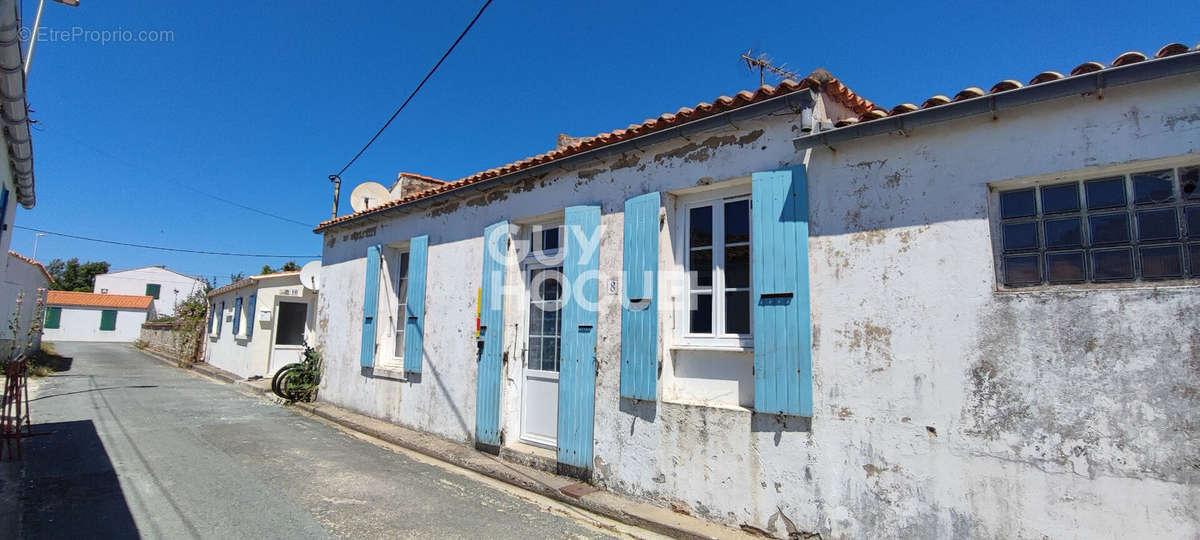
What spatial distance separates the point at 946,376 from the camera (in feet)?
11.2

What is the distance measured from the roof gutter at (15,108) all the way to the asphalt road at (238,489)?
3.12 meters

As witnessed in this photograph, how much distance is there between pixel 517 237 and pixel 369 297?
3.38 m

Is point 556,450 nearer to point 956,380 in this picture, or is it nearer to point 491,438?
point 491,438

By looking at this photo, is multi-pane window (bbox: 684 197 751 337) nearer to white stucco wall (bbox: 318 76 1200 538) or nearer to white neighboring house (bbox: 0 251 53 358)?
white stucco wall (bbox: 318 76 1200 538)

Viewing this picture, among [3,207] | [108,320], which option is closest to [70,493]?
[3,207]

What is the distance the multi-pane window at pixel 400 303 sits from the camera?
Answer: 853cm

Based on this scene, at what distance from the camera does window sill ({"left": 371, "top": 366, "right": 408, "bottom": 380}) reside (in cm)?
794

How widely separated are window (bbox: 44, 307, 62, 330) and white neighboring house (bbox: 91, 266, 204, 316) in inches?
413

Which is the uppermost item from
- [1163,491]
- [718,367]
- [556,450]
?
[718,367]

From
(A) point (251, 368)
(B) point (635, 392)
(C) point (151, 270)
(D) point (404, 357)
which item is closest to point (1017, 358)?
(B) point (635, 392)

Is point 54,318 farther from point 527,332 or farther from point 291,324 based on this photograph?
point 527,332

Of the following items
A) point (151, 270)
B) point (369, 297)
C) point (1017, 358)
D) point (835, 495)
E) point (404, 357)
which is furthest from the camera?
point (151, 270)

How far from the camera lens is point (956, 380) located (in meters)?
3.38

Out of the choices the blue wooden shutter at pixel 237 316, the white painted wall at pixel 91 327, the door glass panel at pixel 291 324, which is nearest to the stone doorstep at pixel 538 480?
the door glass panel at pixel 291 324
